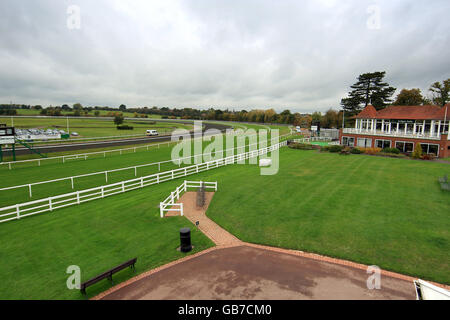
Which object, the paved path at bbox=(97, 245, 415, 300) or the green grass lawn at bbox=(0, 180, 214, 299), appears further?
the green grass lawn at bbox=(0, 180, 214, 299)

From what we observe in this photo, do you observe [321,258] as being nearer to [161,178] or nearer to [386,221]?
[386,221]

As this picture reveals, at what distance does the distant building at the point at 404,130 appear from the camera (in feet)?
108

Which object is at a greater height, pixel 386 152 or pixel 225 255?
pixel 386 152

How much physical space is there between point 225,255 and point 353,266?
4615 millimetres

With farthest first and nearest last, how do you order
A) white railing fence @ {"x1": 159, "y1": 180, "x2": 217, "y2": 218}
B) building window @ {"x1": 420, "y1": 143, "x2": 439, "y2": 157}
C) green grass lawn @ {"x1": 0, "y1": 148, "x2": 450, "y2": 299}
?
building window @ {"x1": 420, "y1": 143, "x2": 439, "y2": 157}, white railing fence @ {"x1": 159, "y1": 180, "x2": 217, "y2": 218}, green grass lawn @ {"x1": 0, "y1": 148, "x2": 450, "y2": 299}

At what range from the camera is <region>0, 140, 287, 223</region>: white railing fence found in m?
13.6

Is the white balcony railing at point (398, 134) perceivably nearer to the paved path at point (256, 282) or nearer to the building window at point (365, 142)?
the building window at point (365, 142)

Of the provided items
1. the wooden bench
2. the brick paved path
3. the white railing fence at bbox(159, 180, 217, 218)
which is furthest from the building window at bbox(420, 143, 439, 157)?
the wooden bench

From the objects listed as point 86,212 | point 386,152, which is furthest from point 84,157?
point 386,152

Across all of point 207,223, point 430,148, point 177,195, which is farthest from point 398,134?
point 207,223

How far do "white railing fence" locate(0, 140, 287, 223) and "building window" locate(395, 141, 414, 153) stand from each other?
1994 cm

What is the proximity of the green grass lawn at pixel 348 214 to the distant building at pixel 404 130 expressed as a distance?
40.8 feet

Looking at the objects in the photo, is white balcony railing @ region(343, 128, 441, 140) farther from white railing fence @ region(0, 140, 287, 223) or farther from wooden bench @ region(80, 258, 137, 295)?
wooden bench @ region(80, 258, 137, 295)
